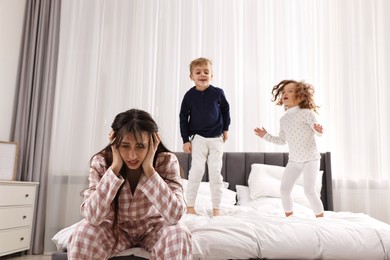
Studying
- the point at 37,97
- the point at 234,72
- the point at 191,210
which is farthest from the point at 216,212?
the point at 37,97

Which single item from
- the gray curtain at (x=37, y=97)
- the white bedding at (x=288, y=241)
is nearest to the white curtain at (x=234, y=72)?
the gray curtain at (x=37, y=97)

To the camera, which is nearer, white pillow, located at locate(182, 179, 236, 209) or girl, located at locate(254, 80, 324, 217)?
girl, located at locate(254, 80, 324, 217)

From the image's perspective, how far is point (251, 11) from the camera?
12.9 ft

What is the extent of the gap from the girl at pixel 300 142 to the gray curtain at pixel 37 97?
248 cm

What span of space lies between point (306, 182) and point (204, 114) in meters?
0.86

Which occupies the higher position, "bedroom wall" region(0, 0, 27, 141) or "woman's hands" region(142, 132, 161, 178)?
"bedroom wall" region(0, 0, 27, 141)

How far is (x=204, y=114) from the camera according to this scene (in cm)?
263

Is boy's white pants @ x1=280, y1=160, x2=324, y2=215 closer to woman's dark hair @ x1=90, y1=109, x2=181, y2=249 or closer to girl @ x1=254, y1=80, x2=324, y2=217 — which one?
girl @ x1=254, y1=80, x2=324, y2=217

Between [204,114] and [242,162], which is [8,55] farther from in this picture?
[242,162]

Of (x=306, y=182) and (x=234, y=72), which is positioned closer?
(x=306, y=182)

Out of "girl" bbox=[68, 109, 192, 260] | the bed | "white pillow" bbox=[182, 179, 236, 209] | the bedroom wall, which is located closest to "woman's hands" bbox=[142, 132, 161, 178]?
"girl" bbox=[68, 109, 192, 260]

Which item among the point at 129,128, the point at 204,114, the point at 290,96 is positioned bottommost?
the point at 129,128

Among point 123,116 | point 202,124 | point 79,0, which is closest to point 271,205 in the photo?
point 202,124

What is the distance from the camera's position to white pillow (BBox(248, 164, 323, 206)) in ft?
10.1
